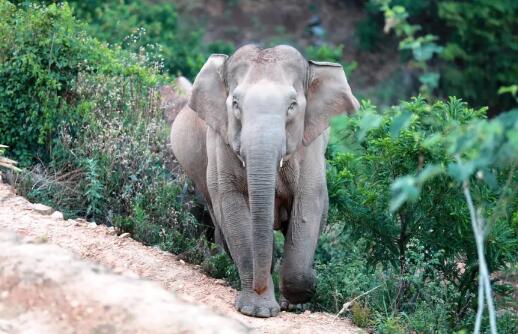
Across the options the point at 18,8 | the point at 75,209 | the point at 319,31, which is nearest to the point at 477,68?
the point at 319,31

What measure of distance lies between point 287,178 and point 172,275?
1.41 m

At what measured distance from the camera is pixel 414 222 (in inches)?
438

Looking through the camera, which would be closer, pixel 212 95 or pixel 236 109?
pixel 236 109

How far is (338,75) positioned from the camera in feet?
34.9

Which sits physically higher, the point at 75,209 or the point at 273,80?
the point at 273,80

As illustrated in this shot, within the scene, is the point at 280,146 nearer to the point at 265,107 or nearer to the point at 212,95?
the point at 265,107

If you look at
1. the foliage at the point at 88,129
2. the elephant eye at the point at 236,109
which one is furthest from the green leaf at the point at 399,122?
the foliage at the point at 88,129

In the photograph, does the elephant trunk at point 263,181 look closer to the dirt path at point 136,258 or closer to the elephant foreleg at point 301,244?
the dirt path at point 136,258

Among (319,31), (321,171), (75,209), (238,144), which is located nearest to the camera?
(238,144)

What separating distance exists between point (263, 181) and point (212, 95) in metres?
1.51

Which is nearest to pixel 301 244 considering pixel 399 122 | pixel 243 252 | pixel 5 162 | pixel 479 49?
pixel 243 252

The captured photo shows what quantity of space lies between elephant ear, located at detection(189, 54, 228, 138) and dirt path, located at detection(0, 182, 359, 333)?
4.63 feet

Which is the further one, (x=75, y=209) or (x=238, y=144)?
(x=75, y=209)

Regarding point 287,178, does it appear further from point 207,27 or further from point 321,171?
point 207,27
